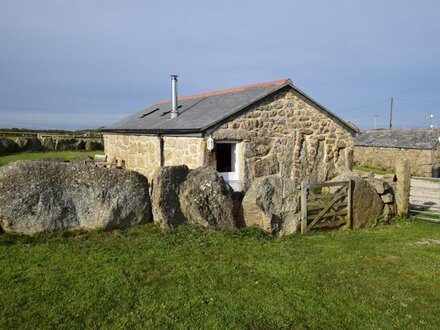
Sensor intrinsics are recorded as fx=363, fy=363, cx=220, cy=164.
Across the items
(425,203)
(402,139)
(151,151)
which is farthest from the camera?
(402,139)

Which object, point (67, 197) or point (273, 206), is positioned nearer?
point (67, 197)

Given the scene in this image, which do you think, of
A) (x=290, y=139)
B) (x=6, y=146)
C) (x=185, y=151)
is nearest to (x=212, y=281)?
(x=185, y=151)

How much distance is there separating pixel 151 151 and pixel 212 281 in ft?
28.6

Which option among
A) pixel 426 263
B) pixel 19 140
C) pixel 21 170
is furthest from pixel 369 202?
pixel 19 140

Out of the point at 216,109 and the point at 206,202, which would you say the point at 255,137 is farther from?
the point at 206,202

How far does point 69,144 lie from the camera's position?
3103cm

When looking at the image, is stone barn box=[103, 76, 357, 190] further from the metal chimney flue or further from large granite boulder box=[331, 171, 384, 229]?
large granite boulder box=[331, 171, 384, 229]

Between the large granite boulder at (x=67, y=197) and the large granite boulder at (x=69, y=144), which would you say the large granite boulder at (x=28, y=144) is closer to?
the large granite boulder at (x=69, y=144)

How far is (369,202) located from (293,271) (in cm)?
480

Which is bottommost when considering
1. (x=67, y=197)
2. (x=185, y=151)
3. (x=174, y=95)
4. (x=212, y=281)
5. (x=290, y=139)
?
(x=212, y=281)

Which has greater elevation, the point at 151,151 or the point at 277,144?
the point at 277,144

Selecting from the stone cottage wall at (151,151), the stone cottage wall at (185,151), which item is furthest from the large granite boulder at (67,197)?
the stone cottage wall at (151,151)

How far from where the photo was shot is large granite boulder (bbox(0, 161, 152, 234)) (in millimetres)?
7223

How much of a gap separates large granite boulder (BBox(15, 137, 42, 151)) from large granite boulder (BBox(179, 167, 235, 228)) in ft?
75.8
